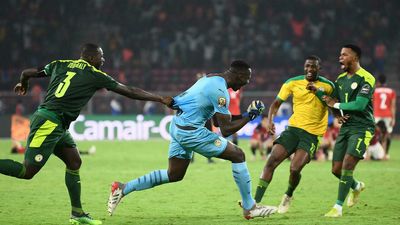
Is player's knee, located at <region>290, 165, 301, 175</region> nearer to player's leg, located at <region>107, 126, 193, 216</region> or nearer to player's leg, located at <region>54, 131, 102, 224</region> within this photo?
player's leg, located at <region>107, 126, 193, 216</region>

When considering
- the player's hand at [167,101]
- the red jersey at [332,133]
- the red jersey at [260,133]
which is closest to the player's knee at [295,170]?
the player's hand at [167,101]

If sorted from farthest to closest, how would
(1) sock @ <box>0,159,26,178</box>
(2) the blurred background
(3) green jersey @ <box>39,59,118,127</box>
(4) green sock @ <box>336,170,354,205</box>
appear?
(2) the blurred background → (4) green sock @ <box>336,170,354,205</box> → (3) green jersey @ <box>39,59,118,127</box> → (1) sock @ <box>0,159,26,178</box>

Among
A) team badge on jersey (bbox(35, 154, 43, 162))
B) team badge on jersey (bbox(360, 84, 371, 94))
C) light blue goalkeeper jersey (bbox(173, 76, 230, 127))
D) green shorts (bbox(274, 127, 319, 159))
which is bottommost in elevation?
team badge on jersey (bbox(35, 154, 43, 162))

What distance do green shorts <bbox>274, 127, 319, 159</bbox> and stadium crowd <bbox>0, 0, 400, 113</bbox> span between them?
20.8 metres

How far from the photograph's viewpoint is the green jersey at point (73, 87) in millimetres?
10055

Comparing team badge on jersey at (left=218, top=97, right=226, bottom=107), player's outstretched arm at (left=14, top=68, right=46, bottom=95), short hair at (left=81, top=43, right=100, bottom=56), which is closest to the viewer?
team badge on jersey at (left=218, top=97, right=226, bottom=107)

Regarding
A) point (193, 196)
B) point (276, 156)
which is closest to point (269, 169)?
point (276, 156)

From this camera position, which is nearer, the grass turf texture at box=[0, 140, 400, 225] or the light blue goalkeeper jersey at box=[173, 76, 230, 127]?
the light blue goalkeeper jersey at box=[173, 76, 230, 127]

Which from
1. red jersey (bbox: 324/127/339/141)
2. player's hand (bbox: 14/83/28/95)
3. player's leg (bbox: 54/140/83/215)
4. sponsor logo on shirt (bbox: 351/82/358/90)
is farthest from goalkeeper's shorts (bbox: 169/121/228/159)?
red jersey (bbox: 324/127/339/141)

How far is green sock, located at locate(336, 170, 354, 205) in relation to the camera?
11.2 metres

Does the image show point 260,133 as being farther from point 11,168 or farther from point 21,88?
point 11,168

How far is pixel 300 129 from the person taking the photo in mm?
11812

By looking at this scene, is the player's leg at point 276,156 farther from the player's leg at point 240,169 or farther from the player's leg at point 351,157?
the player's leg at point 240,169

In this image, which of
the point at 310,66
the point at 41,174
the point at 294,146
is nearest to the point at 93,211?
the point at 294,146
